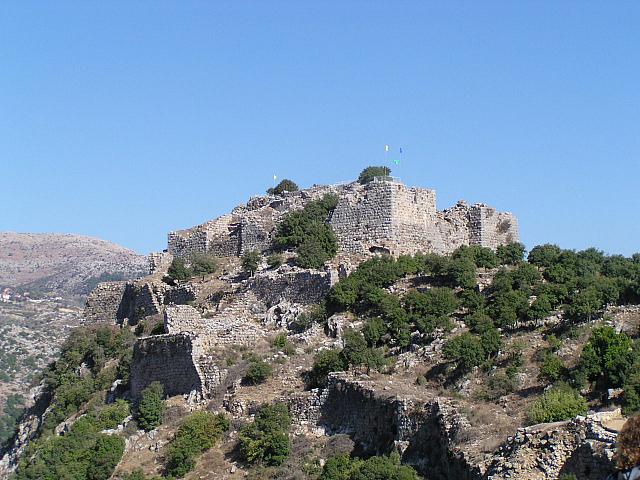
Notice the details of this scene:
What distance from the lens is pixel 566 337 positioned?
3334 cm

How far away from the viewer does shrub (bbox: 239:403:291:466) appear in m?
31.4

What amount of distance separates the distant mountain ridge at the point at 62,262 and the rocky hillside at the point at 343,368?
67.1 m

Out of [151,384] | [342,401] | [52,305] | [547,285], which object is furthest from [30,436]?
[52,305]

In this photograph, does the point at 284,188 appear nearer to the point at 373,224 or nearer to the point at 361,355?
the point at 373,224

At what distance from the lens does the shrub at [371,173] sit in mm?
47938

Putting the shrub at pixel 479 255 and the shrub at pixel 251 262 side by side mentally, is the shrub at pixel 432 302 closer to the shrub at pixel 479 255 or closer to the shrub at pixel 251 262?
the shrub at pixel 479 255

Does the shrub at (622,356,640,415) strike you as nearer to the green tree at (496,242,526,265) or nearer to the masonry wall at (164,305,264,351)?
the masonry wall at (164,305,264,351)

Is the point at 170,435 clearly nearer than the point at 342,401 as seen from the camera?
No

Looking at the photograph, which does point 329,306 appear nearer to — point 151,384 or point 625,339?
point 151,384

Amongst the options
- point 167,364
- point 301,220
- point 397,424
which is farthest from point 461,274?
point 397,424

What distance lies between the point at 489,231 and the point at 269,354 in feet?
45.1

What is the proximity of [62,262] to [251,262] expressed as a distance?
85.7 metres

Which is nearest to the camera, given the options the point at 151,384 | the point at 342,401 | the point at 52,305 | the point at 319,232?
the point at 342,401

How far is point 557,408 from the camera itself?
26.8 m
